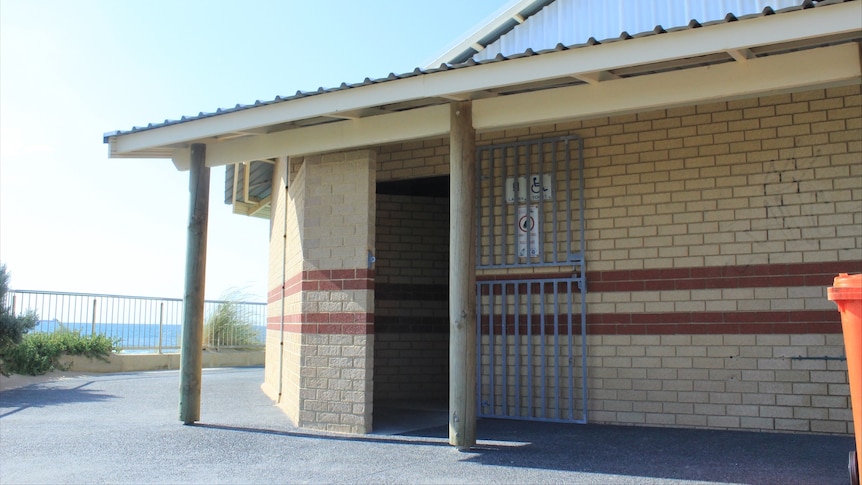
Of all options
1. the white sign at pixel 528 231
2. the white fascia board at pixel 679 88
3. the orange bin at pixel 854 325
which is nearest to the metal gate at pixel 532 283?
the white sign at pixel 528 231

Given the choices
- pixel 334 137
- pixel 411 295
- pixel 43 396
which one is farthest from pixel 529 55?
pixel 43 396

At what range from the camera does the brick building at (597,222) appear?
6879mm

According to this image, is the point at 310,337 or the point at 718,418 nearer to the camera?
the point at 718,418

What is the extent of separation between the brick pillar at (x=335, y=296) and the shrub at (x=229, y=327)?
10691 millimetres

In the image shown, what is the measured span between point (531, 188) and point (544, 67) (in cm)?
283

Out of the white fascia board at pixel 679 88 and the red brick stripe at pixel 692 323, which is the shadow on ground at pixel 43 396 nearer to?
the red brick stripe at pixel 692 323

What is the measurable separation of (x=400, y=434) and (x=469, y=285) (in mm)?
1957

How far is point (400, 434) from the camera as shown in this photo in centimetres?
790

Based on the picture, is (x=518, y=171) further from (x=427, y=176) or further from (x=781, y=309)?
(x=781, y=309)

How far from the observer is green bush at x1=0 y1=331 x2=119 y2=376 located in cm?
1388

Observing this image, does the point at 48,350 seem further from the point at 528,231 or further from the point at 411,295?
the point at 528,231

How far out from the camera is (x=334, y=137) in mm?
8188

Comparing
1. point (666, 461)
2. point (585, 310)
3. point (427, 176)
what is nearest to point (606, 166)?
point (585, 310)

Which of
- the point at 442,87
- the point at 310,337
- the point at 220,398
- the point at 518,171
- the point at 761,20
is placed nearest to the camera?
the point at 761,20
